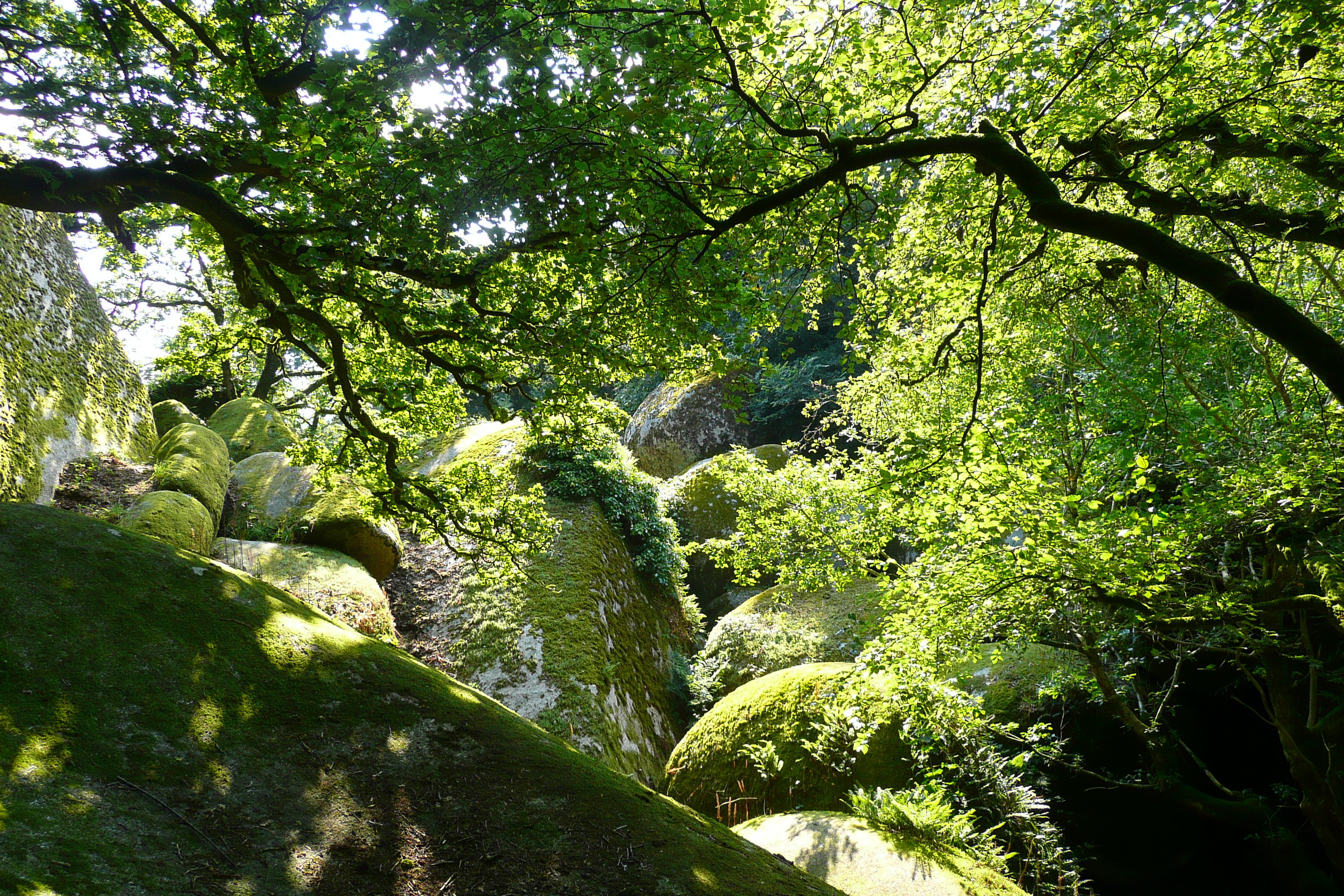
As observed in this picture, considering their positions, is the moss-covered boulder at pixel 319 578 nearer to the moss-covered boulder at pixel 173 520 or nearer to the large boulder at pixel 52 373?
the moss-covered boulder at pixel 173 520

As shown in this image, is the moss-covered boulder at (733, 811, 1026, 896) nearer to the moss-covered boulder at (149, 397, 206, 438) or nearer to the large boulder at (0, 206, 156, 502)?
the large boulder at (0, 206, 156, 502)

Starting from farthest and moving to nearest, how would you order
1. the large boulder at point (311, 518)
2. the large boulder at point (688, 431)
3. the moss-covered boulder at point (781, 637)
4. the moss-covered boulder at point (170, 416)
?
the large boulder at point (688, 431) < the moss-covered boulder at point (170, 416) < the moss-covered boulder at point (781, 637) < the large boulder at point (311, 518)

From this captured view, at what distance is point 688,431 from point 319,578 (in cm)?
1318

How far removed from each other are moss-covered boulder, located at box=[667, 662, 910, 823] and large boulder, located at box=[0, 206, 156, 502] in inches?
349

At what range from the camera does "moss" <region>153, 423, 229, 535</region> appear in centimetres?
914

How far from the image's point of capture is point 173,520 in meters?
7.88

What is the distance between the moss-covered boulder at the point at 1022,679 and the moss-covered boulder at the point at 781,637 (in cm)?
225

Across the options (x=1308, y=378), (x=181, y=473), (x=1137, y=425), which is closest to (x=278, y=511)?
(x=181, y=473)

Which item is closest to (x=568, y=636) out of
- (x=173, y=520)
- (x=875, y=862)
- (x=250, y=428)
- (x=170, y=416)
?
(x=173, y=520)

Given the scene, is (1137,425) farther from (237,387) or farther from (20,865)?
(237,387)

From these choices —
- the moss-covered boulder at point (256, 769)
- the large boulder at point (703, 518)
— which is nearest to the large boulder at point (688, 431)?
the large boulder at point (703, 518)

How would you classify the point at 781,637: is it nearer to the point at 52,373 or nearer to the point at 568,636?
the point at 568,636

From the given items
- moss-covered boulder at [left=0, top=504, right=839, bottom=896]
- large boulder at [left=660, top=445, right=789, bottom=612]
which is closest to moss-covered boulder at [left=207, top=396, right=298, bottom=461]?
large boulder at [left=660, top=445, right=789, bottom=612]

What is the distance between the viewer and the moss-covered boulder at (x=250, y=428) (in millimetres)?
13984
